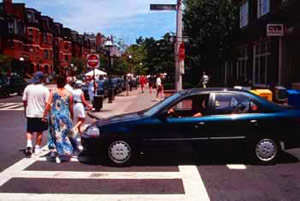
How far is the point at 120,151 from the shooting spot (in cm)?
867

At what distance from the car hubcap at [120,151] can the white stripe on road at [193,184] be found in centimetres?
105

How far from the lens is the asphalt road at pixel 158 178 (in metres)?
6.59

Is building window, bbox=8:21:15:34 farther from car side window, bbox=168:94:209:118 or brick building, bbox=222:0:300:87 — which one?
car side window, bbox=168:94:209:118

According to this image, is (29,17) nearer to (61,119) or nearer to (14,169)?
(61,119)

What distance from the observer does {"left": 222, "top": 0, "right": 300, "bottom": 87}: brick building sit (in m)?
21.6

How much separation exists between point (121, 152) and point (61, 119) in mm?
1411

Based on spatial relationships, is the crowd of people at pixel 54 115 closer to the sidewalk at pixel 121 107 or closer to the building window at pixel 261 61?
the sidewalk at pixel 121 107

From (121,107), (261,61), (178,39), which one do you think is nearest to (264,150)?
(178,39)

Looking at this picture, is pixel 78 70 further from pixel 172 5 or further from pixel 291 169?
pixel 291 169

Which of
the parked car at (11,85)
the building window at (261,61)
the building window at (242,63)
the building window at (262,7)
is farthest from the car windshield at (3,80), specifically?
the building window at (262,7)

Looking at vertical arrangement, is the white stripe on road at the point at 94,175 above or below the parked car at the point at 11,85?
below

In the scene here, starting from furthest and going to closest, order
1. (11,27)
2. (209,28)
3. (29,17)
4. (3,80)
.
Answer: (29,17) → (11,27) → (3,80) → (209,28)

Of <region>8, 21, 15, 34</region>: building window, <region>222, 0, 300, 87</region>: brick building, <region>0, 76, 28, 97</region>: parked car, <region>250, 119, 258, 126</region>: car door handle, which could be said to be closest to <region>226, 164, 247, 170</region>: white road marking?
<region>250, 119, 258, 126</region>: car door handle

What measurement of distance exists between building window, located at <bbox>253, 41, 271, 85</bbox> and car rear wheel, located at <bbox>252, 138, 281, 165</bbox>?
17.1m
